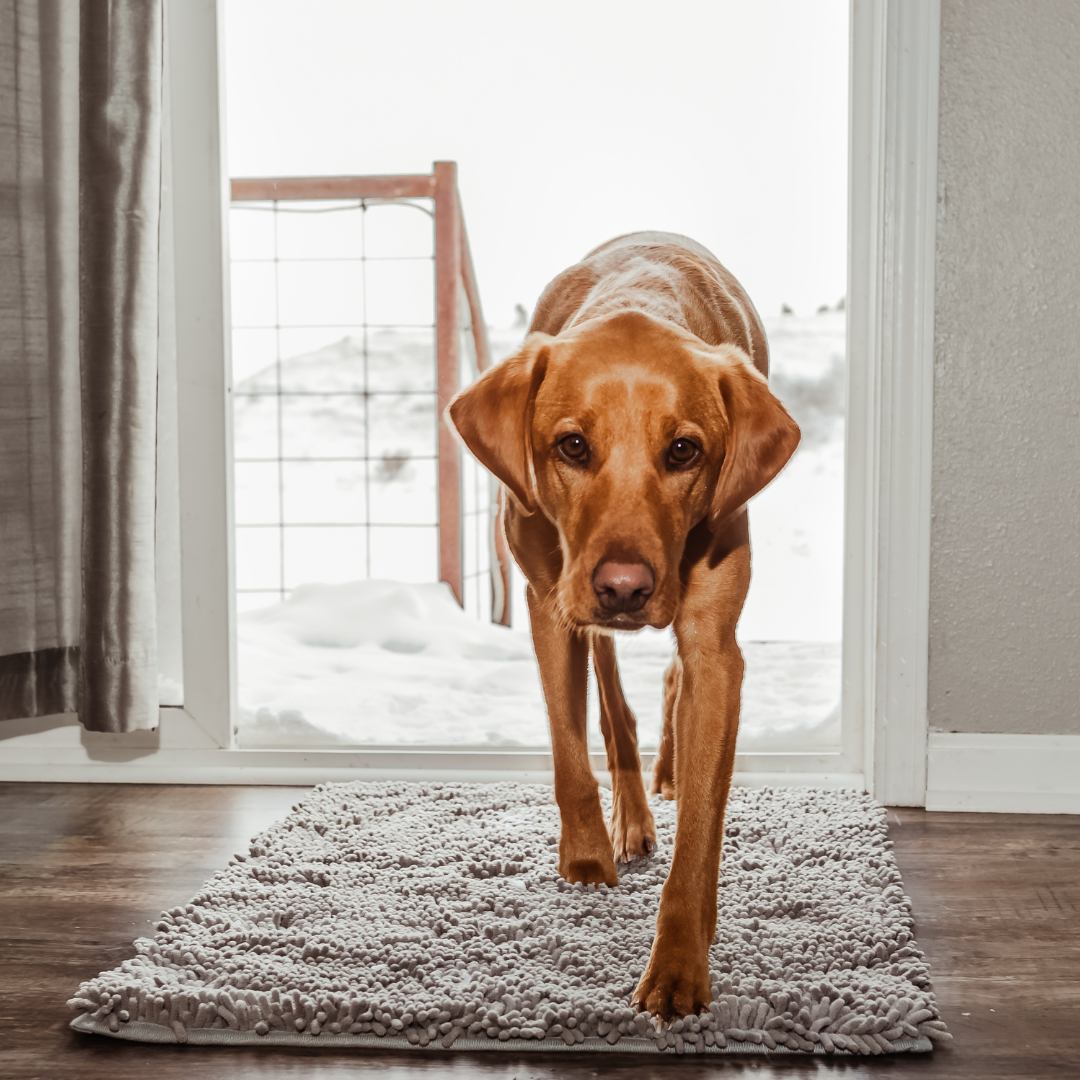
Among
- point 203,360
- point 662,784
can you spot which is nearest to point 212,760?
point 203,360

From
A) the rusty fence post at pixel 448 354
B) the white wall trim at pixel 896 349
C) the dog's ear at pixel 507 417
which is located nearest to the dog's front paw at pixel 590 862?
the dog's ear at pixel 507 417

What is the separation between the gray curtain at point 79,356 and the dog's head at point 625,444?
3.07 feet

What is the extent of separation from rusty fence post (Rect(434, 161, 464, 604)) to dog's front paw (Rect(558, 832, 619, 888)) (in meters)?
1.02

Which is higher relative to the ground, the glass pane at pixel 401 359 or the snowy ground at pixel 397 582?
the glass pane at pixel 401 359

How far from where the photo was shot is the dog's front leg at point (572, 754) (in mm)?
1471

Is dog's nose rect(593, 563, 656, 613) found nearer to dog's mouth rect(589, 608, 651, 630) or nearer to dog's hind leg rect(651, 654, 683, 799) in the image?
dog's mouth rect(589, 608, 651, 630)

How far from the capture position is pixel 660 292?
1.40 meters

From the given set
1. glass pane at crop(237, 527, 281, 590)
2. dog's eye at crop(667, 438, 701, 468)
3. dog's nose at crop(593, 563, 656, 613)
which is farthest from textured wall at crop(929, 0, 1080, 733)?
glass pane at crop(237, 527, 281, 590)

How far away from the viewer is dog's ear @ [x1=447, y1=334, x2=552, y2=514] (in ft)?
4.05

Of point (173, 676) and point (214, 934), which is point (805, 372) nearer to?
point (173, 676)

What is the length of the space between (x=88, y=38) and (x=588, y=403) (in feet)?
4.35

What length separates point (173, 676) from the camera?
2.18 m

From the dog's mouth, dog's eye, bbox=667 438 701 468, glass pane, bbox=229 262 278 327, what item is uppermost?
glass pane, bbox=229 262 278 327

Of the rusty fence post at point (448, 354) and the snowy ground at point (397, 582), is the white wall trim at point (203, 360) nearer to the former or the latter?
the snowy ground at point (397, 582)
